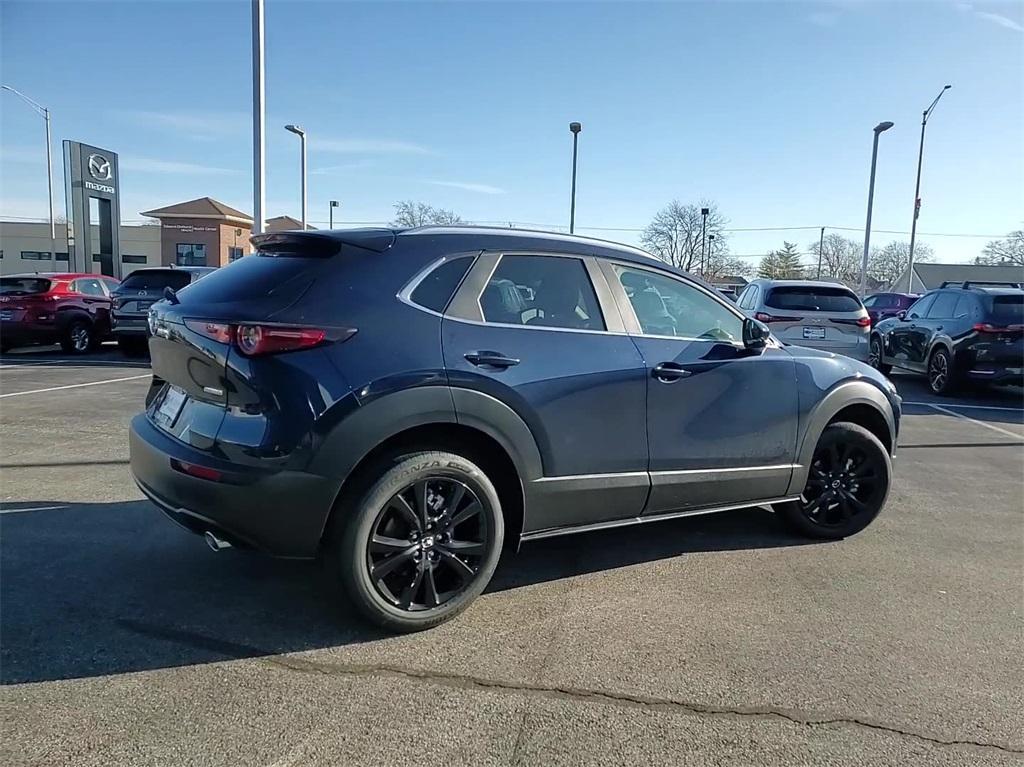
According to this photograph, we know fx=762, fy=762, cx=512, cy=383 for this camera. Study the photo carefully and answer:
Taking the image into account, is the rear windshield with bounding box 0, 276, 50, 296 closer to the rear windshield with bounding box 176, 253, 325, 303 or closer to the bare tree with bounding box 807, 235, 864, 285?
the rear windshield with bounding box 176, 253, 325, 303

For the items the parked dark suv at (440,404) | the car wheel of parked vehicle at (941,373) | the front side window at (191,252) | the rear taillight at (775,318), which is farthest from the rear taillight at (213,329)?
the front side window at (191,252)

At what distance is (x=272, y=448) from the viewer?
10.1 ft

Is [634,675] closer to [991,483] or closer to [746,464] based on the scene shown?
[746,464]

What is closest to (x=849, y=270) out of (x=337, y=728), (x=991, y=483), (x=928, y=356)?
(x=928, y=356)

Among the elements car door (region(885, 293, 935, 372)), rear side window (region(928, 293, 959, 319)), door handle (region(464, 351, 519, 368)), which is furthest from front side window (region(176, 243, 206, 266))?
door handle (region(464, 351, 519, 368))

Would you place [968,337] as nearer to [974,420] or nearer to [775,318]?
[974,420]

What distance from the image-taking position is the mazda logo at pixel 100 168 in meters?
26.2

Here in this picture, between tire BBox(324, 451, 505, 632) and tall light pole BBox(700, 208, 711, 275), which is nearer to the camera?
tire BBox(324, 451, 505, 632)

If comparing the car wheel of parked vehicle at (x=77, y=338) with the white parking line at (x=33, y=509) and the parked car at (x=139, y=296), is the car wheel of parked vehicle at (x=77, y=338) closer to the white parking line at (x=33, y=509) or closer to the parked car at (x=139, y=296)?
the parked car at (x=139, y=296)

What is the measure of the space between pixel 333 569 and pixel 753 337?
2.65 m

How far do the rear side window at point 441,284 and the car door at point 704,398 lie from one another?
0.89 metres

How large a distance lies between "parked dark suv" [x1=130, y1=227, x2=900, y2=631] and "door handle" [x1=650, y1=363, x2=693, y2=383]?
0.01 metres

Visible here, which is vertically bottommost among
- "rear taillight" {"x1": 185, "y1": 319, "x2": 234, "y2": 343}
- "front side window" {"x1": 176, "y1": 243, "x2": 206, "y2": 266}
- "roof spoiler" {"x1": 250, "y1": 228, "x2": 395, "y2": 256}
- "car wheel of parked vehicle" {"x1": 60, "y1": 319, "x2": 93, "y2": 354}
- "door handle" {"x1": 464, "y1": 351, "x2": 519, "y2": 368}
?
"car wheel of parked vehicle" {"x1": 60, "y1": 319, "x2": 93, "y2": 354}

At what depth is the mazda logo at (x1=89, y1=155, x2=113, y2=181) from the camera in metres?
26.2
